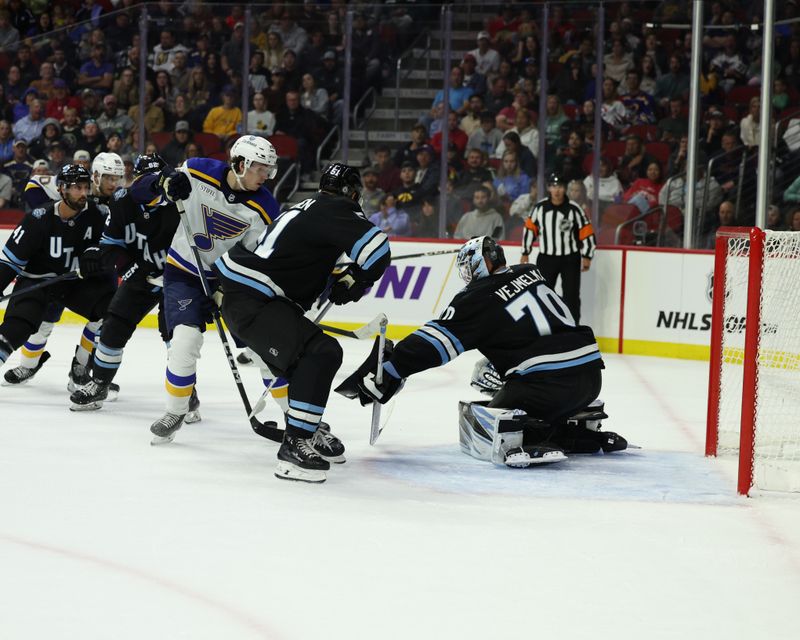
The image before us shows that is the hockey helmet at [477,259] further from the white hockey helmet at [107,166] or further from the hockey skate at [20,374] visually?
the hockey skate at [20,374]

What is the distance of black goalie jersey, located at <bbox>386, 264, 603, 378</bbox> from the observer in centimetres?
399

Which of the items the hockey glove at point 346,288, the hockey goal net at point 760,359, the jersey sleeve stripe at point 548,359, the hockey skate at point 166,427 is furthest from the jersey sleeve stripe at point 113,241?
the hockey goal net at point 760,359

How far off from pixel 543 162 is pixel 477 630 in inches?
241

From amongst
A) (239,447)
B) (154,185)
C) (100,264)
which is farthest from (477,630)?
(100,264)

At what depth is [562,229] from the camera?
25.0 feet

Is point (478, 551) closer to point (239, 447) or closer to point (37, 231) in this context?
point (239, 447)

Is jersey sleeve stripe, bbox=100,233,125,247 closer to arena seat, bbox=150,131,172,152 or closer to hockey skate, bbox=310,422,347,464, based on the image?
hockey skate, bbox=310,422,347,464

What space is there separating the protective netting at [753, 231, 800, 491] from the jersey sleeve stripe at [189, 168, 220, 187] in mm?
1921

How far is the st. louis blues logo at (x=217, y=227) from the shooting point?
173 inches

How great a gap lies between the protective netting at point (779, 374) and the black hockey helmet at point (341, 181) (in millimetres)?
1342

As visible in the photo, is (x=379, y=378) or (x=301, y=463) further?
(x=379, y=378)

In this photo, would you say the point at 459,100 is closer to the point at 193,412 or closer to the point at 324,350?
the point at 193,412

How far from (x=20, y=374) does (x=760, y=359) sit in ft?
11.2

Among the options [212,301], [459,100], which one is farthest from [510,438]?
[459,100]
